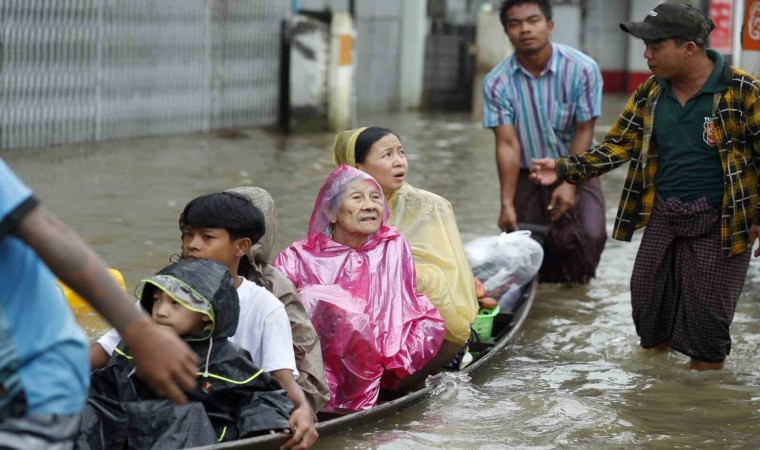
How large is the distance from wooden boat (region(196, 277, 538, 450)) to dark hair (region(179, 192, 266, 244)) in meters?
0.73

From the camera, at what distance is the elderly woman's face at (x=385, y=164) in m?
5.96

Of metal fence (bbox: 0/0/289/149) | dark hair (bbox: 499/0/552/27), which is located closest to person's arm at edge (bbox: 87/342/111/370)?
dark hair (bbox: 499/0/552/27)

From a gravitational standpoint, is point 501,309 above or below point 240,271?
below

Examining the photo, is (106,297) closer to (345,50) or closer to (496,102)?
(496,102)

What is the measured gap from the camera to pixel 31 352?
8.64 ft

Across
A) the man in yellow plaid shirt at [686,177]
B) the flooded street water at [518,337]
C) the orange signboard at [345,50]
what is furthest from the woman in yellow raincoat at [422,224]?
the orange signboard at [345,50]

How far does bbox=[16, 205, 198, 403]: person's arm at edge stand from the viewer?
102 inches

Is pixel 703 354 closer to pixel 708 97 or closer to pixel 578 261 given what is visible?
pixel 708 97

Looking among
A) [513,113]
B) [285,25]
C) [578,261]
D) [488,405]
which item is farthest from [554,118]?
[285,25]

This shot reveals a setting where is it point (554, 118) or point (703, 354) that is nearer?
point (703, 354)

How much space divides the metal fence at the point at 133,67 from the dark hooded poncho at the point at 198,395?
9.14 meters

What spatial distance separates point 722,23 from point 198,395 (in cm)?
1325

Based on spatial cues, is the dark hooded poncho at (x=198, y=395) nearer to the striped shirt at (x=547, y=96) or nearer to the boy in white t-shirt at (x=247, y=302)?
the boy in white t-shirt at (x=247, y=302)

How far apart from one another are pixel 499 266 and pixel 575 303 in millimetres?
1038
